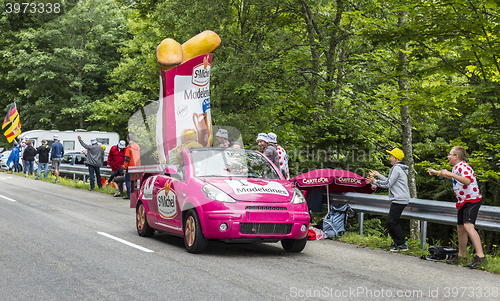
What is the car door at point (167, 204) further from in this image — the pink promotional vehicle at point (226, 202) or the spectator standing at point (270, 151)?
the spectator standing at point (270, 151)

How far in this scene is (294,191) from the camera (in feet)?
27.3

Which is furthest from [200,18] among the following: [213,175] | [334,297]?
[334,297]

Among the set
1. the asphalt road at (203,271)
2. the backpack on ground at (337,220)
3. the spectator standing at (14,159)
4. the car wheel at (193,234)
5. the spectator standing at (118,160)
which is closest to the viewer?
the asphalt road at (203,271)

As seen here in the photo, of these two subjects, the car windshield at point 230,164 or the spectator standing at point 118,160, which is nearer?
the car windshield at point 230,164

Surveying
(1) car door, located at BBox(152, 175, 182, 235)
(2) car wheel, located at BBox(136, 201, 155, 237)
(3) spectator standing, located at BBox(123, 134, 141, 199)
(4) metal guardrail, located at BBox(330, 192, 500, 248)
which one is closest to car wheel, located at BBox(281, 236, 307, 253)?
(1) car door, located at BBox(152, 175, 182, 235)

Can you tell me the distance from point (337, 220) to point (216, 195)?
11.2 ft

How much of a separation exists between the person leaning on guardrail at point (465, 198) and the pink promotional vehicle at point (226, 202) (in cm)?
216

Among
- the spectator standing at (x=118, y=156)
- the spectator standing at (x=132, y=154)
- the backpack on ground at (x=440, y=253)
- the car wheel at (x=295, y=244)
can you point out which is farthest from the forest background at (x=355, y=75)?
the car wheel at (x=295, y=244)

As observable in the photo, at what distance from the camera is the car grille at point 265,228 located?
25.1 feet

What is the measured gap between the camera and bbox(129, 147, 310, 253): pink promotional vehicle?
Result: 7.66m

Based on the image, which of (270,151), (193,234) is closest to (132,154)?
(270,151)

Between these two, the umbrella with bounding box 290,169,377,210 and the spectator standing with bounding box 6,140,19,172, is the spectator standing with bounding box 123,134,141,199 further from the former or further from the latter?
the spectator standing with bounding box 6,140,19,172

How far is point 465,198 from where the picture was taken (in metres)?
7.72

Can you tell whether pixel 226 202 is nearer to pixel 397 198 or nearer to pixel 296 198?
pixel 296 198
